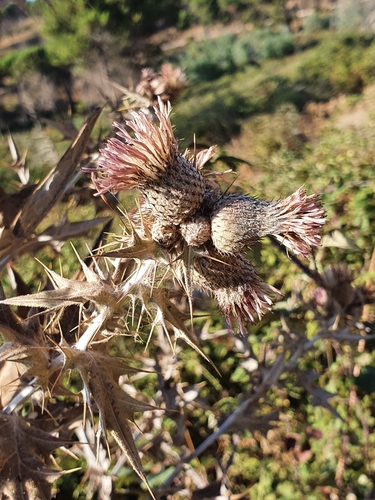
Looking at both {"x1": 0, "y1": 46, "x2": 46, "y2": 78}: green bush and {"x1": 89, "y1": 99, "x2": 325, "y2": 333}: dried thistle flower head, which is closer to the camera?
{"x1": 89, "y1": 99, "x2": 325, "y2": 333}: dried thistle flower head

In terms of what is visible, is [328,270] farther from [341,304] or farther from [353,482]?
[353,482]

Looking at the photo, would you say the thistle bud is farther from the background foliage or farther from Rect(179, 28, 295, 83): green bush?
Rect(179, 28, 295, 83): green bush

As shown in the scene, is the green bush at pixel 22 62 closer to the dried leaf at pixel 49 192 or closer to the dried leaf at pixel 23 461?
the dried leaf at pixel 49 192

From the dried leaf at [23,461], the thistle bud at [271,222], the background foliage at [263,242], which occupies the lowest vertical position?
the background foliage at [263,242]

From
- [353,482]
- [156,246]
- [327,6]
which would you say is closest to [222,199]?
[156,246]

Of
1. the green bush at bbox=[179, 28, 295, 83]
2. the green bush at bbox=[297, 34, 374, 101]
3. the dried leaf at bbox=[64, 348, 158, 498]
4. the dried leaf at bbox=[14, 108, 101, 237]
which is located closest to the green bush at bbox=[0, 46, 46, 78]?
the green bush at bbox=[179, 28, 295, 83]

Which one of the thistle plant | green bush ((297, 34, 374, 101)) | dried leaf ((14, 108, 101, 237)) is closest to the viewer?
the thistle plant

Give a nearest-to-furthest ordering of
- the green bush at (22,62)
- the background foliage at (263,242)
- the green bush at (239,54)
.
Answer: the background foliage at (263,242), the green bush at (239,54), the green bush at (22,62)

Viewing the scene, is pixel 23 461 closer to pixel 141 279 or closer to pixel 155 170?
pixel 141 279

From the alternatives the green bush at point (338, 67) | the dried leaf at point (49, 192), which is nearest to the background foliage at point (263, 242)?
the green bush at point (338, 67)
